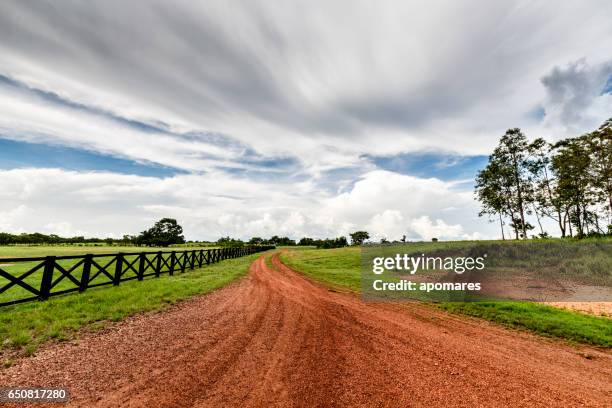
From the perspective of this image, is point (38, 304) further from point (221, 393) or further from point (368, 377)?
point (368, 377)

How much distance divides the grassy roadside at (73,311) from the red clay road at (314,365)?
85 cm

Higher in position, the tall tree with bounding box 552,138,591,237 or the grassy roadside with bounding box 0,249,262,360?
the tall tree with bounding box 552,138,591,237

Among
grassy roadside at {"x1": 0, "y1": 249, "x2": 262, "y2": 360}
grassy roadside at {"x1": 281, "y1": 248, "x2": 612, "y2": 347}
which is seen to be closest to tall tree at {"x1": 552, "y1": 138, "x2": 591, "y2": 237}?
grassy roadside at {"x1": 281, "y1": 248, "x2": 612, "y2": 347}

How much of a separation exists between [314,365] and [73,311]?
8637mm

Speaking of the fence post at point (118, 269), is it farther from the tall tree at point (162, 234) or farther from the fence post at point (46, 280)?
the tall tree at point (162, 234)

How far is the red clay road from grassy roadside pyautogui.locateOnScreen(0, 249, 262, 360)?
851 mm

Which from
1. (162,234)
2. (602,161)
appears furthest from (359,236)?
(602,161)

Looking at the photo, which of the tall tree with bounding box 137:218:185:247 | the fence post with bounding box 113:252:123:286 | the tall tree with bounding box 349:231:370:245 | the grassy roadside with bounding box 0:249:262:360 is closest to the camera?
the grassy roadside with bounding box 0:249:262:360

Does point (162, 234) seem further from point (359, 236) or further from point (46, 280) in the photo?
point (46, 280)

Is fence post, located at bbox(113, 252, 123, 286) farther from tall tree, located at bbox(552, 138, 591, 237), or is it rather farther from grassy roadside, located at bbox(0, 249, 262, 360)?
tall tree, located at bbox(552, 138, 591, 237)

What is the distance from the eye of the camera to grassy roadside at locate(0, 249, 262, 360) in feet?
23.1

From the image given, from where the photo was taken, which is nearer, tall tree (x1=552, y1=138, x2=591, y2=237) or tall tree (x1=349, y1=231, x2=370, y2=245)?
tall tree (x1=552, y1=138, x2=591, y2=237)

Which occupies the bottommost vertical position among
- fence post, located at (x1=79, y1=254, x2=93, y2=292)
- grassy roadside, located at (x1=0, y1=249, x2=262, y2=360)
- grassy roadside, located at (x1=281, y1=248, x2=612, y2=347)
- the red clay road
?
grassy roadside, located at (x1=281, y1=248, x2=612, y2=347)

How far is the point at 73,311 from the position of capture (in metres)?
9.30
